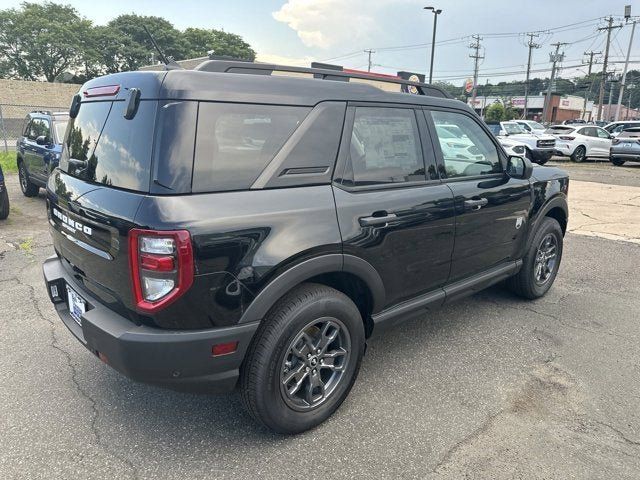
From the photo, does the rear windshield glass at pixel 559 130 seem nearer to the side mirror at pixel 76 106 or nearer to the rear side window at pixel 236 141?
the rear side window at pixel 236 141

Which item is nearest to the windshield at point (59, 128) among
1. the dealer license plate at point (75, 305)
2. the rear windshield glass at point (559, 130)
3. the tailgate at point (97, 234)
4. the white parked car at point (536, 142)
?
the tailgate at point (97, 234)

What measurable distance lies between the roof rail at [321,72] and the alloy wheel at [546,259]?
1.89m

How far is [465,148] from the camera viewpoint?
370 cm

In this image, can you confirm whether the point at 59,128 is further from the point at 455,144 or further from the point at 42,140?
the point at 455,144

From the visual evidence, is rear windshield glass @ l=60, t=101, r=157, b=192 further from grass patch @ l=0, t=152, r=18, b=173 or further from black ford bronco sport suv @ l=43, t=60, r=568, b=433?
grass patch @ l=0, t=152, r=18, b=173

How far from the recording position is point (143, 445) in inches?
97.6

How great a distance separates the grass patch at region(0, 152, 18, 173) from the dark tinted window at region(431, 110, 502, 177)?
14.3m

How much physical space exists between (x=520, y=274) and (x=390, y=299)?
1972 millimetres

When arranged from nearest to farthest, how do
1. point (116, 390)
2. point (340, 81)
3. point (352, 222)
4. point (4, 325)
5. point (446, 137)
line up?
point (352, 222) < point (340, 81) < point (116, 390) < point (446, 137) < point (4, 325)

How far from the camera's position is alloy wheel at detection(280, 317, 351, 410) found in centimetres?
252

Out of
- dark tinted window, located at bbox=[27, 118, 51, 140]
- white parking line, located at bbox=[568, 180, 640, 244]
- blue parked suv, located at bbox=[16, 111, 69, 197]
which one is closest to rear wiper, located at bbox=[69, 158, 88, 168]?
blue parked suv, located at bbox=[16, 111, 69, 197]

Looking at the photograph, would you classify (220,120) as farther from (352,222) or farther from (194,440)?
(194,440)

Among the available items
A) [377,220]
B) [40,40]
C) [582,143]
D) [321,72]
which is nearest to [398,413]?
[377,220]

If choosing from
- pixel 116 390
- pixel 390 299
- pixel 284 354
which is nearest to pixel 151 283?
pixel 284 354
